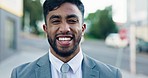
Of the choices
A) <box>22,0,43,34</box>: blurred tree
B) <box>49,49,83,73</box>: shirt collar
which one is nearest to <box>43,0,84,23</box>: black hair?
<box>49,49,83,73</box>: shirt collar

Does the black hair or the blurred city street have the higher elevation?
the black hair

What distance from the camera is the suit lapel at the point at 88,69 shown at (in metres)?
2.42

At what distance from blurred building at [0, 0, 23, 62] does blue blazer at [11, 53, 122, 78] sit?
14239mm

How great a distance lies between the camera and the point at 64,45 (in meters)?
2.21

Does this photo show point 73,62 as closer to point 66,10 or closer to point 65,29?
point 65,29

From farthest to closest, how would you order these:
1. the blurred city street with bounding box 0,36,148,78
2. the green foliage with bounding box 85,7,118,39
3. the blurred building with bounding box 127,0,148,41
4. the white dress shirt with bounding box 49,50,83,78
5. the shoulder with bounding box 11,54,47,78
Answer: the green foliage with bounding box 85,7,118,39
the blurred building with bounding box 127,0,148,41
the blurred city street with bounding box 0,36,148,78
the shoulder with bounding box 11,54,47,78
the white dress shirt with bounding box 49,50,83,78

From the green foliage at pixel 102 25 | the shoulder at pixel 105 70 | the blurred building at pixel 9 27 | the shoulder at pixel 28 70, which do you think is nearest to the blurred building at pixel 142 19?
the green foliage at pixel 102 25

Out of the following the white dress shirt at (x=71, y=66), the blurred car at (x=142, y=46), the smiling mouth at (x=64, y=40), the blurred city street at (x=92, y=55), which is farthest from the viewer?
the blurred car at (x=142, y=46)

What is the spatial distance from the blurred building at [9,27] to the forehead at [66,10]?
14.5 meters

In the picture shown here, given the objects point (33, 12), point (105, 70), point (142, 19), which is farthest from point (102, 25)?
point (105, 70)

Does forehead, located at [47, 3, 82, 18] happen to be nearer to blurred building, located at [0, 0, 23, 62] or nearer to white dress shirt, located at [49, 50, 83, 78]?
white dress shirt, located at [49, 50, 83, 78]

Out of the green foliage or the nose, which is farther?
the green foliage

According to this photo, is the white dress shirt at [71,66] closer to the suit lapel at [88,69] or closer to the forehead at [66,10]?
the suit lapel at [88,69]

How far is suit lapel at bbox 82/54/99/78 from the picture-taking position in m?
2.42
